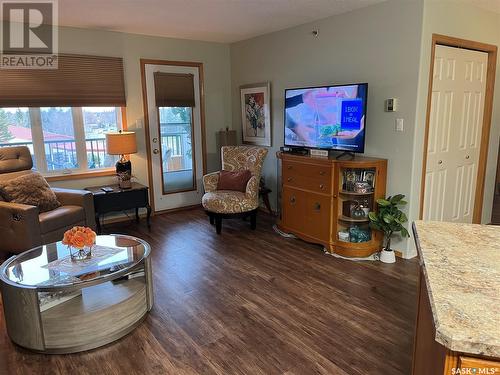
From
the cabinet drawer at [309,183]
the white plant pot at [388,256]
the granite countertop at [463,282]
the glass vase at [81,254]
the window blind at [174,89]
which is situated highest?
the window blind at [174,89]

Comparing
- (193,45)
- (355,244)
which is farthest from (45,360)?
(193,45)

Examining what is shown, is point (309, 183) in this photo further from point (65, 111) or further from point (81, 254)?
point (65, 111)

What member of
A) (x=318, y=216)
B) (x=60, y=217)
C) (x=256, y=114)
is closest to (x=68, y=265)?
(x=60, y=217)

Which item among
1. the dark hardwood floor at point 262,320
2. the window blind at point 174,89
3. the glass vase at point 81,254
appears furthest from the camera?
the window blind at point 174,89

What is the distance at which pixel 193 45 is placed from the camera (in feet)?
17.4

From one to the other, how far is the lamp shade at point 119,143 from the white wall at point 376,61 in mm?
2076

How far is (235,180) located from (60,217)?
1982 millimetres

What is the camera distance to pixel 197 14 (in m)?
3.83

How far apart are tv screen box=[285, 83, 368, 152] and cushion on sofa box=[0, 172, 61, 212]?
2654 millimetres

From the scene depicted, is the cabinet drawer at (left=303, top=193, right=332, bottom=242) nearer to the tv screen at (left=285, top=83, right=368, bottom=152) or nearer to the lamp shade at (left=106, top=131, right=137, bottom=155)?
the tv screen at (left=285, top=83, right=368, bottom=152)

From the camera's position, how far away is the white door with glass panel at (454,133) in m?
3.55

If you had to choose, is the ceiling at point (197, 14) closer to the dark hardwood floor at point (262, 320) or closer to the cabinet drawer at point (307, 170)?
the cabinet drawer at point (307, 170)

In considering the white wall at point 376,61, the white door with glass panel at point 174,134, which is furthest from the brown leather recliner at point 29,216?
the white wall at point 376,61

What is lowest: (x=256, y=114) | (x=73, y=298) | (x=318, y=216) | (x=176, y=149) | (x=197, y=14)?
(x=73, y=298)
